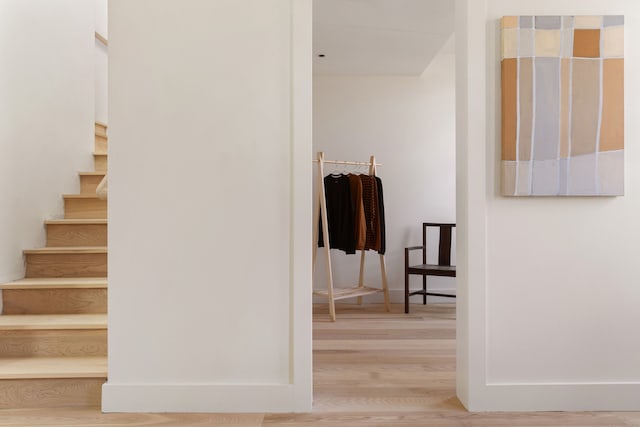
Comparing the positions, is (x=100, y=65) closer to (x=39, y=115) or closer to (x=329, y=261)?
(x=39, y=115)

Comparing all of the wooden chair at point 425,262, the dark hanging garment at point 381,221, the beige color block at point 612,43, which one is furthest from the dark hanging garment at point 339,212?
the beige color block at point 612,43

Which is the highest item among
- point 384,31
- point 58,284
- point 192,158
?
point 384,31

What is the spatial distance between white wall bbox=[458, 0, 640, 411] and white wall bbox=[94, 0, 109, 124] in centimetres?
365

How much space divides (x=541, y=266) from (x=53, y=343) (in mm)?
2479

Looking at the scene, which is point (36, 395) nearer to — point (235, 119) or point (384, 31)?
point (235, 119)

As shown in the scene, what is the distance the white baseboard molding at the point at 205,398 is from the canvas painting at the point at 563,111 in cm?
141

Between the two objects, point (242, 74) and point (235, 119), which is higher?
point (242, 74)

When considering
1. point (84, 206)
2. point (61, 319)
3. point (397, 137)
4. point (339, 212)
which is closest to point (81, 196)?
point (84, 206)

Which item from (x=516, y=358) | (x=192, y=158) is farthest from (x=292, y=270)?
(x=516, y=358)

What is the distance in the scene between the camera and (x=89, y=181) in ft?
13.4

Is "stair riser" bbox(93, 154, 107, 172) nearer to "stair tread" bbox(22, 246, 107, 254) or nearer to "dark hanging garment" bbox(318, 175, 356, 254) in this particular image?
"stair tread" bbox(22, 246, 107, 254)

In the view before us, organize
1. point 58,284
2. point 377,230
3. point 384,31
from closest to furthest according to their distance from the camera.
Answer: point 58,284 → point 384,31 → point 377,230

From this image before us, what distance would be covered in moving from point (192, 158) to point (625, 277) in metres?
2.12

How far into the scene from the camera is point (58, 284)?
9.97 ft
